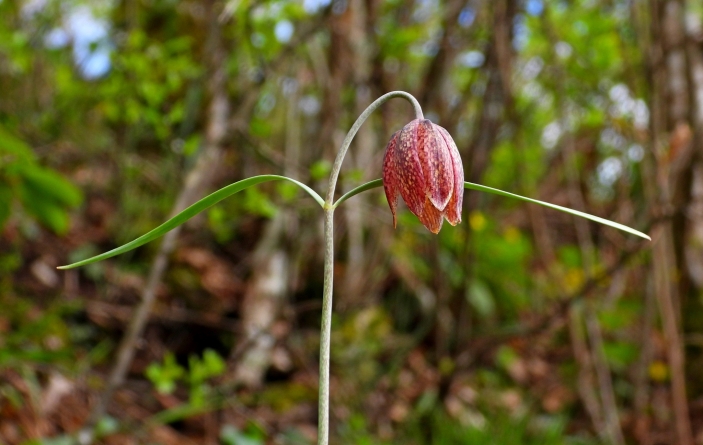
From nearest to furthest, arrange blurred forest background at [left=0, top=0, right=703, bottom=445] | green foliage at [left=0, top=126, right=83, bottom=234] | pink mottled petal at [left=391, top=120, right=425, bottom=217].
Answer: pink mottled petal at [left=391, top=120, right=425, bottom=217], green foliage at [left=0, top=126, right=83, bottom=234], blurred forest background at [left=0, top=0, right=703, bottom=445]

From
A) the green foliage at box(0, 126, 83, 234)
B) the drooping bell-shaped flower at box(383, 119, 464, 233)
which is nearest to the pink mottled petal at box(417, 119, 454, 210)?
the drooping bell-shaped flower at box(383, 119, 464, 233)

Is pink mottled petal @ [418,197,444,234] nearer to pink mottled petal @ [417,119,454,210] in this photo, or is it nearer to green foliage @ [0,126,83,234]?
pink mottled petal @ [417,119,454,210]

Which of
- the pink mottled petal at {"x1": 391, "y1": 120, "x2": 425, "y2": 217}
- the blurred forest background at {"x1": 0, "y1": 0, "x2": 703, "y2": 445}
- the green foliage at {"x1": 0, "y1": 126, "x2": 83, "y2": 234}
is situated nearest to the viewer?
the pink mottled petal at {"x1": 391, "y1": 120, "x2": 425, "y2": 217}

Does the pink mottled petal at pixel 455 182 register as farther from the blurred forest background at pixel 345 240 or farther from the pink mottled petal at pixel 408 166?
the blurred forest background at pixel 345 240

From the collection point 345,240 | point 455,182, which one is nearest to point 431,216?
point 455,182

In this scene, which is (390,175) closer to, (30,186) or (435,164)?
(435,164)

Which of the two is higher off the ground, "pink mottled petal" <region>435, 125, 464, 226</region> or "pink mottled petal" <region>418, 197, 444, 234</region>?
"pink mottled petal" <region>435, 125, 464, 226</region>

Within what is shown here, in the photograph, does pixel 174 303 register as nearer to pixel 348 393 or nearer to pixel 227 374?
pixel 227 374

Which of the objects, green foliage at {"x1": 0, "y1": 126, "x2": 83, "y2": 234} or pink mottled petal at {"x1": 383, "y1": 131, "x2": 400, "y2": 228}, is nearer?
pink mottled petal at {"x1": 383, "y1": 131, "x2": 400, "y2": 228}
